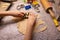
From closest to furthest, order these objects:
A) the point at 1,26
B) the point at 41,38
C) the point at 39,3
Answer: the point at 41,38, the point at 1,26, the point at 39,3

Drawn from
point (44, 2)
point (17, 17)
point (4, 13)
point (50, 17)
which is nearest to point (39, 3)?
point (44, 2)

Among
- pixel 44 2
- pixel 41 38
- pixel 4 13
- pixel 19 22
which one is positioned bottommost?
pixel 41 38

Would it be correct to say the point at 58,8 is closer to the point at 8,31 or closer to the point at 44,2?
the point at 44,2

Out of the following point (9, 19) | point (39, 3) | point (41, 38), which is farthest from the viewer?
point (39, 3)

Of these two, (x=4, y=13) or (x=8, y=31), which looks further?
(x=4, y=13)

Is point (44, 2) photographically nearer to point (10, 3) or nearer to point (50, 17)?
point (50, 17)

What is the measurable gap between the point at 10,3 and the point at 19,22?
0.48 metres

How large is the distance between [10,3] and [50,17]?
67cm

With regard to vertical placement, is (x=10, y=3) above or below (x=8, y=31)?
above

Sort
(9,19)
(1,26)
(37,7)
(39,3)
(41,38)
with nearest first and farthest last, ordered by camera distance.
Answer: (41,38) → (1,26) → (9,19) → (37,7) → (39,3)

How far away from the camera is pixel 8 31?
1238 millimetres

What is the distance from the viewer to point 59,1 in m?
1.34

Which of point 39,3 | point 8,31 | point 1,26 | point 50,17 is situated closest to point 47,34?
point 50,17

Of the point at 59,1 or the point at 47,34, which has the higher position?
the point at 59,1
